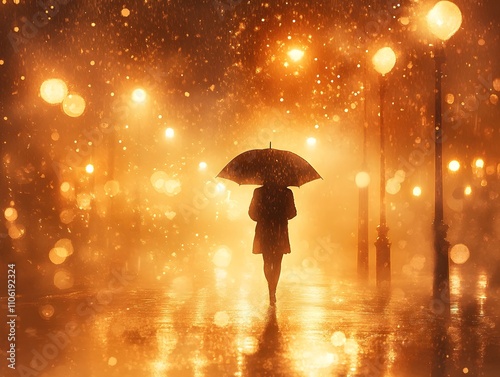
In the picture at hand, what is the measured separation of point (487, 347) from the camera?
10.5 meters

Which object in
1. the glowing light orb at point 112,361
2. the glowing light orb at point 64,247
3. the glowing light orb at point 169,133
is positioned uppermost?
the glowing light orb at point 169,133

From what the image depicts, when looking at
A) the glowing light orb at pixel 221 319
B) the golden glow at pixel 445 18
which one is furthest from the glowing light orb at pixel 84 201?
the glowing light orb at pixel 221 319

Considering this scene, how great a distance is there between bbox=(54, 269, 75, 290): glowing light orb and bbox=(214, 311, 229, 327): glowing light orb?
5.96 m

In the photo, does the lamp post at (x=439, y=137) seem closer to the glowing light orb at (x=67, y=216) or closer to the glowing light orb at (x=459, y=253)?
the glowing light orb at (x=67, y=216)

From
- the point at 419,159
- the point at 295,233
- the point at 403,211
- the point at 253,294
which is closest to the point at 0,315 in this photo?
the point at 253,294

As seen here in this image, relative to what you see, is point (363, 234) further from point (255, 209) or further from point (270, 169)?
point (255, 209)

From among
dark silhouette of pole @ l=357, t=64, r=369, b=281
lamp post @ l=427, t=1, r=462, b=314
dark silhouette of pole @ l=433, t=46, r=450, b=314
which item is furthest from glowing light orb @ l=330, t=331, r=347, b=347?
dark silhouette of pole @ l=357, t=64, r=369, b=281

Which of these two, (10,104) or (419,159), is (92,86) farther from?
(419,159)

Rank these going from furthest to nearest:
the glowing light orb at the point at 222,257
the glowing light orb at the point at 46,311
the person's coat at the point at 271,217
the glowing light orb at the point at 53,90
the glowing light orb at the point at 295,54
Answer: the glowing light orb at the point at 222,257 < the glowing light orb at the point at 295,54 < the glowing light orb at the point at 53,90 < the person's coat at the point at 271,217 < the glowing light orb at the point at 46,311

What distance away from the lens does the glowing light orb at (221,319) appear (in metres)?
12.4

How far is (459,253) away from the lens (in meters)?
42.3

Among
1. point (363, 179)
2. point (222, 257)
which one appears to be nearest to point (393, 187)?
point (222, 257)

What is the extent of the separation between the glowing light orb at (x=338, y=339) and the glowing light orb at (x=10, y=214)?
48.6 feet

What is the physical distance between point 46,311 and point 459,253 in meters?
31.0
